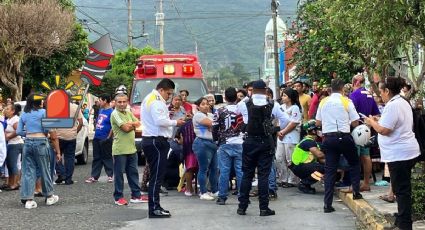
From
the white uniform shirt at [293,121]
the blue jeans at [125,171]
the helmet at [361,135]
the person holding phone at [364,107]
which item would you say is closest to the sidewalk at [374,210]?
the person holding phone at [364,107]

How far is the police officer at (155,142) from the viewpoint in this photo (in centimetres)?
940

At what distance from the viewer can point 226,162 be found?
10.5 metres

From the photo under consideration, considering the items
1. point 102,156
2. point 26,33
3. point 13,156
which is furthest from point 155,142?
point 26,33

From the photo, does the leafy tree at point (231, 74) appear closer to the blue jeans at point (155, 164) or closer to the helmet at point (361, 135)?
the helmet at point (361, 135)

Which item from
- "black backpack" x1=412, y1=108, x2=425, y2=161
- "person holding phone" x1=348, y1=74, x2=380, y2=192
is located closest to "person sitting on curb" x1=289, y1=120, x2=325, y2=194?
"person holding phone" x1=348, y1=74, x2=380, y2=192

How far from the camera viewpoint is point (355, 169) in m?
9.75

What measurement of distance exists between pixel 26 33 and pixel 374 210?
17352 millimetres

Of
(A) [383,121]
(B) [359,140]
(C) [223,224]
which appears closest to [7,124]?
(C) [223,224]

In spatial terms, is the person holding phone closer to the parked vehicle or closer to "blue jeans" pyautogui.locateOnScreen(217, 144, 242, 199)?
"blue jeans" pyautogui.locateOnScreen(217, 144, 242, 199)

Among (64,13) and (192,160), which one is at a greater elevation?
(64,13)

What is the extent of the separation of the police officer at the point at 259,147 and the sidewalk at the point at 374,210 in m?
1.23

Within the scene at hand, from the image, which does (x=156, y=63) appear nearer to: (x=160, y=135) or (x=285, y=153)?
(x=285, y=153)

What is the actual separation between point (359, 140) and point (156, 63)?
358 inches

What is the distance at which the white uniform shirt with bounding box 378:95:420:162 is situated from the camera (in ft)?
24.7
